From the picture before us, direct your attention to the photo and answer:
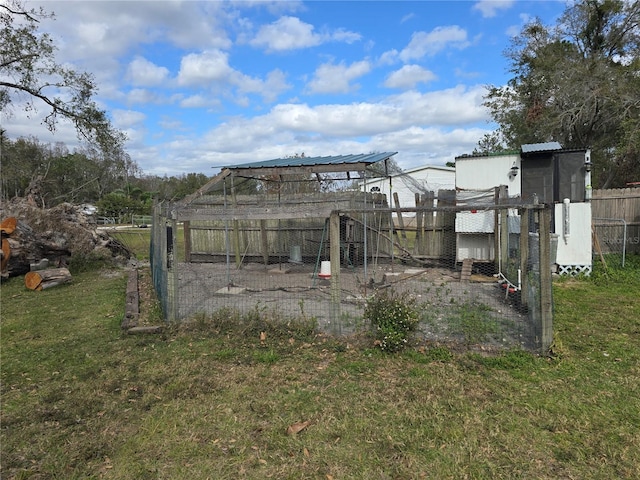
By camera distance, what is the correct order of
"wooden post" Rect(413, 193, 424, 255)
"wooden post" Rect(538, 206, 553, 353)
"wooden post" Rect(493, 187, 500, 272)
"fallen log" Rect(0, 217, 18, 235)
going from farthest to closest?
"wooden post" Rect(413, 193, 424, 255), "fallen log" Rect(0, 217, 18, 235), "wooden post" Rect(493, 187, 500, 272), "wooden post" Rect(538, 206, 553, 353)

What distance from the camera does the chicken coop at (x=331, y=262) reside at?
5.39 m

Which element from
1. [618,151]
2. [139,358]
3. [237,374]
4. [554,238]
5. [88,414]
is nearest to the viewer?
[88,414]

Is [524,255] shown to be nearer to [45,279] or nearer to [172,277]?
[172,277]

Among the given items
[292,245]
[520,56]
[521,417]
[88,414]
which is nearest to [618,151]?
[520,56]

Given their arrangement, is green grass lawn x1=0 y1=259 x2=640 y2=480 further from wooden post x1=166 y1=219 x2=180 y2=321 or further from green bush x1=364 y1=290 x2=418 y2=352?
wooden post x1=166 y1=219 x2=180 y2=321

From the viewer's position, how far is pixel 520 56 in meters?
22.6

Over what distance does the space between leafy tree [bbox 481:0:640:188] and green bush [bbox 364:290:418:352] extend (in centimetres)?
1535

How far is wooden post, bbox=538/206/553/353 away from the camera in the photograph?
4504 millimetres

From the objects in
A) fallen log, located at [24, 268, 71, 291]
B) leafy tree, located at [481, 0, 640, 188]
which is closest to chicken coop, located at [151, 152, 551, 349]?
fallen log, located at [24, 268, 71, 291]

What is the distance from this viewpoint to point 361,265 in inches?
460

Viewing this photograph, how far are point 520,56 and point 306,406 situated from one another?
2476 centimetres

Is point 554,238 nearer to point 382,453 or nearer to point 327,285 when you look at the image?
point 327,285

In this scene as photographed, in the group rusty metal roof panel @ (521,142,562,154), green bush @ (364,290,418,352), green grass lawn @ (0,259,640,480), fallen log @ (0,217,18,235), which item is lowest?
green grass lawn @ (0,259,640,480)

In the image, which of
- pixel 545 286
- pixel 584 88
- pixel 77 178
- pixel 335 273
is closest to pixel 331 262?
pixel 335 273
